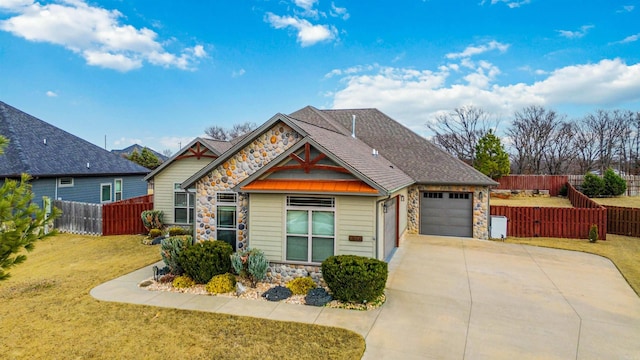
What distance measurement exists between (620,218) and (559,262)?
8.22 m

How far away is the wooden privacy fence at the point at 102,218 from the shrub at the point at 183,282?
29.3ft

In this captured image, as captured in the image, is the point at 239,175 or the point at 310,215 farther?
the point at 239,175

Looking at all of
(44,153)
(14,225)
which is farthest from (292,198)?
(44,153)

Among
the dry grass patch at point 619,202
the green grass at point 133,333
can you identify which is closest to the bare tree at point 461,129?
the dry grass patch at point 619,202

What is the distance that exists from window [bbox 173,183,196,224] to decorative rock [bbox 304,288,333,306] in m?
10.4

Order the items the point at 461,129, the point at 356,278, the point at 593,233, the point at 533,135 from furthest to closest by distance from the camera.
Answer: the point at 461,129
the point at 533,135
the point at 593,233
the point at 356,278

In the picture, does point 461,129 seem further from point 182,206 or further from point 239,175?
point 239,175

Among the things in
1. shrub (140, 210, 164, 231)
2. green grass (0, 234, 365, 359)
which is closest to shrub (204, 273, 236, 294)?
green grass (0, 234, 365, 359)

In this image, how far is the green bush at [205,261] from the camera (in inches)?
374

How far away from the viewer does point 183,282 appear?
Result: 31.3ft

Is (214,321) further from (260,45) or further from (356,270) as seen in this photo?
(260,45)

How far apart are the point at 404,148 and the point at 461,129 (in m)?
38.8

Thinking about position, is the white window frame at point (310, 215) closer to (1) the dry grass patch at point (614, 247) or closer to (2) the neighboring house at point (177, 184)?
(2) the neighboring house at point (177, 184)

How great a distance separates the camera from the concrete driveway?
6250 millimetres
